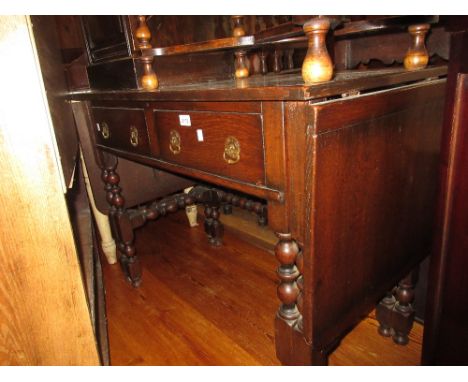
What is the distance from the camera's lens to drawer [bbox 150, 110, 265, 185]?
2.40 ft

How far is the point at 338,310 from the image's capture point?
81 cm

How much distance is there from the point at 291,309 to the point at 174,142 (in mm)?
569

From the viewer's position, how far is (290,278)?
79 centimetres

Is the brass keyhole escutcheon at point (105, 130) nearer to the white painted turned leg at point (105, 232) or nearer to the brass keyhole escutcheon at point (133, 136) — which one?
the brass keyhole escutcheon at point (133, 136)

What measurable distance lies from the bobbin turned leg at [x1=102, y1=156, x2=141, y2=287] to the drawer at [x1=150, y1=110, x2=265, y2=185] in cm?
59

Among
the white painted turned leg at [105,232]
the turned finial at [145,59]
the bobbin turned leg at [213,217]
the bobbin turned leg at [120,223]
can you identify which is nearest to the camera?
the turned finial at [145,59]

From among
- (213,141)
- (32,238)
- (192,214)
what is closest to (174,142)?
(213,141)

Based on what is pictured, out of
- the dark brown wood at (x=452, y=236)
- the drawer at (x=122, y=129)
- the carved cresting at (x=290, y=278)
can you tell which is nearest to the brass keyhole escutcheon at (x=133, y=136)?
the drawer at (x=122, y=129)

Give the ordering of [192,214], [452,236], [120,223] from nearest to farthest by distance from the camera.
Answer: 1. [452,236]
2. [120,223]
3. [192,214]

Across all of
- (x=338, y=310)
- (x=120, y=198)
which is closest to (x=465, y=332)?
(x=338, y=310)

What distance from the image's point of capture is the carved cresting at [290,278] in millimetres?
763

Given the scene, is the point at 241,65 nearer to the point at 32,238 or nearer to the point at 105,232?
the point at 32,238

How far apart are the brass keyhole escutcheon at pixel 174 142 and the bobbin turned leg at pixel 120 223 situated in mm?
665

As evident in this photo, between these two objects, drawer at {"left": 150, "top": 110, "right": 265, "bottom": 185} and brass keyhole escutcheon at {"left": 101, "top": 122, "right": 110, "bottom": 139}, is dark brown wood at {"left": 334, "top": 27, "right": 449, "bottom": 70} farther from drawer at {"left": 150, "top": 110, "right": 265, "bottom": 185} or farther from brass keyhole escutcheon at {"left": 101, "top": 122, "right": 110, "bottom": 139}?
brass keyhole escutcheon at {"left": 101, "top": 122, "right": 110, "bottom": 139}
